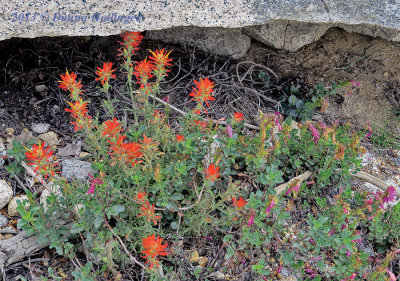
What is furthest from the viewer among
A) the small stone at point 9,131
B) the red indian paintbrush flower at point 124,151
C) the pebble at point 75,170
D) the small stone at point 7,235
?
the small stone at point 9,131

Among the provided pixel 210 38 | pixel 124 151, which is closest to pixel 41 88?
pixel 210 38

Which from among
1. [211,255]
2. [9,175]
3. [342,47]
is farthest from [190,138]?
[342,47]

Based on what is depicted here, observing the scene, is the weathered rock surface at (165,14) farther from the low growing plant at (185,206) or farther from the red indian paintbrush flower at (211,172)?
the red indian paintbrush flower at (211,172)

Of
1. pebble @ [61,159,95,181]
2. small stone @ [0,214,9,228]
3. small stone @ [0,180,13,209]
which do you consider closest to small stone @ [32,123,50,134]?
pebble @ [61,159,95,181]

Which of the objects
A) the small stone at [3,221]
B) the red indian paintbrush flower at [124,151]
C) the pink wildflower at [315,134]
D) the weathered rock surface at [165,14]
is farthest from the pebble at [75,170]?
the pink wildflower at [315,134]

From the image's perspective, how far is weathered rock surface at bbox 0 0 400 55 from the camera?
8.46 feet

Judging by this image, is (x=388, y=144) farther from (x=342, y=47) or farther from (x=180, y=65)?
(x=180, y=65)

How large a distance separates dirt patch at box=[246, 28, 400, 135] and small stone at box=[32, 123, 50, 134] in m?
1.79

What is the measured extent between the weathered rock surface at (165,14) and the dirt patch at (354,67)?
81 centimetres

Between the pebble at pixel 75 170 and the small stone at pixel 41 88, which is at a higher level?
the small stone at pixel 41 88

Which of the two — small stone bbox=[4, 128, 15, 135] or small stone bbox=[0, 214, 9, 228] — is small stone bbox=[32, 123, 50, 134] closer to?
small stone bbox=[4, 128, 15, 135]

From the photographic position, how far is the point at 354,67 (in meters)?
3.80

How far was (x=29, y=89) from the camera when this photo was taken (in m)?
3.12

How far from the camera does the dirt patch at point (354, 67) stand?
3646mm
